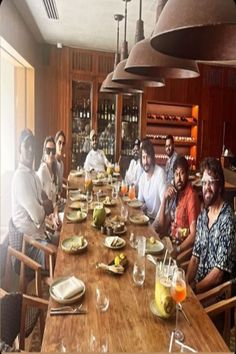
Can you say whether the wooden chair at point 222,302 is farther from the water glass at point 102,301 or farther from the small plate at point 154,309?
the water glass at point 102,301

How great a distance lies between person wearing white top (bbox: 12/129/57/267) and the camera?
238cm

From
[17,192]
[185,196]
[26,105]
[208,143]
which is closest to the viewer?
[17,192]

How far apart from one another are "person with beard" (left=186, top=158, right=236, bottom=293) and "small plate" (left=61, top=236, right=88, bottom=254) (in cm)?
68

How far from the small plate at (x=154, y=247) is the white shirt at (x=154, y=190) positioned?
1166mm

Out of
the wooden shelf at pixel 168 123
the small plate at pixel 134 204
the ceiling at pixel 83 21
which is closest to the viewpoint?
the small plate at pixel 134 204

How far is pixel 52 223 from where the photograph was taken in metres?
3.00

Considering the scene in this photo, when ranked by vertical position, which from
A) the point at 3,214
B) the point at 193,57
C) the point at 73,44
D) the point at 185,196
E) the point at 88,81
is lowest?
the point at 3,214

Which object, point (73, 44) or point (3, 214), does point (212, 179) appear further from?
point (73, 44)

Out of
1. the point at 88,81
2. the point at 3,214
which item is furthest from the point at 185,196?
the point at 88,81

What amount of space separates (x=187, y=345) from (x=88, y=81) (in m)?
5.27

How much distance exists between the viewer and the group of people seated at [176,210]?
1.82 metres

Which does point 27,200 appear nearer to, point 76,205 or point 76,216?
point 76,216

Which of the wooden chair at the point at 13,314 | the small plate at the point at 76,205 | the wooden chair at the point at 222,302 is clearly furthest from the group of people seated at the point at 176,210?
the wooden chair at the point at 13,314

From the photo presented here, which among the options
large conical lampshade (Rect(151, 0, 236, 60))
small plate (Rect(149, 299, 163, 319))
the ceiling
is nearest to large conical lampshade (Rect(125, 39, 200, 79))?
large conical lampshade (Rect(151, 0, 236, 60))
